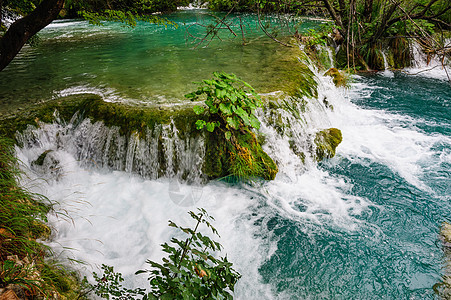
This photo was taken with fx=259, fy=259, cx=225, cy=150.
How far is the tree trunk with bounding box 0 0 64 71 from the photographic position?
154 inches

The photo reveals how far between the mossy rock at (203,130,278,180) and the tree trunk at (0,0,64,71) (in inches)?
119

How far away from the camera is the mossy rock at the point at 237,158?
4066mm

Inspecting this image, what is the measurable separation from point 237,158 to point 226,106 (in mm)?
839

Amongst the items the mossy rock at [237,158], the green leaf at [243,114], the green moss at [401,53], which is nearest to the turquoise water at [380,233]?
the mossy rock at [237,158]

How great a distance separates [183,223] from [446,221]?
3.63 m

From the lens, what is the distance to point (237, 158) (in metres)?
4.07

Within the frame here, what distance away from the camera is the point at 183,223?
3645 mm

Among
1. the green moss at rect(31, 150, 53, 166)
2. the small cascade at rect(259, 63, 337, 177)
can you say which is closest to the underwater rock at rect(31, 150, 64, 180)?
the green moss at rect(31, 150, 53, 166)

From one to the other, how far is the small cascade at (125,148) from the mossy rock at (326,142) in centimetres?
223

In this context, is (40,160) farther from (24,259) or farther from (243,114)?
(243,114)

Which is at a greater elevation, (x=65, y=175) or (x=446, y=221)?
(x=65, y=175)

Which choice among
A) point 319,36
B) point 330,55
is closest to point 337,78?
point 319,36

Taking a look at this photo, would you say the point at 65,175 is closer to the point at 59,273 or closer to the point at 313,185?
the point at 59,273

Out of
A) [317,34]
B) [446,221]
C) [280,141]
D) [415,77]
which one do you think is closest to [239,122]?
[280,141]
